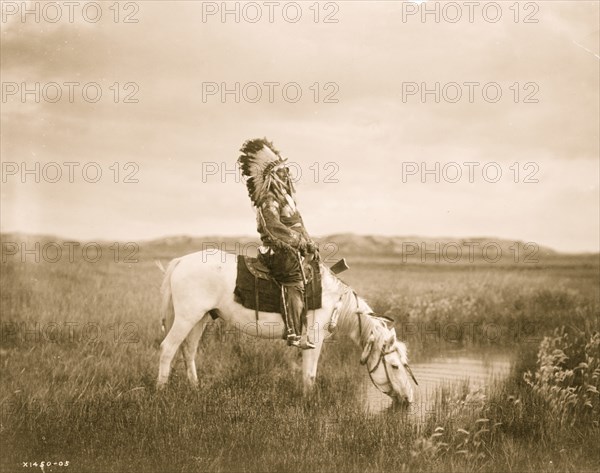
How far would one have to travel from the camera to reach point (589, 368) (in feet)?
19.3

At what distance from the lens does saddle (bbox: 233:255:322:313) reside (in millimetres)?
5551

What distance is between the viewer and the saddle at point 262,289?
18.2ft

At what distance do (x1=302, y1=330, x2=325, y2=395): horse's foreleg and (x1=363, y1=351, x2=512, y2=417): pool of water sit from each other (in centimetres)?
52

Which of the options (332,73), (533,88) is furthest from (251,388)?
(533,88)

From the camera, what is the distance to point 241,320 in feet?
18.4

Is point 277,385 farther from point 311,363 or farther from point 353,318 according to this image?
point 353,318

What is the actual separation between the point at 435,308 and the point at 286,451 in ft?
8.05

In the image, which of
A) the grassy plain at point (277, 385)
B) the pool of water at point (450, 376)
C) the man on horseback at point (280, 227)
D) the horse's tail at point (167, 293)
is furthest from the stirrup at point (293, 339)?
the horse's tail at point (167, 293)

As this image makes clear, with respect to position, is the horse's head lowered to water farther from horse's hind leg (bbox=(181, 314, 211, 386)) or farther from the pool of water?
horse's hind leg (bbox=(181, 314, 211, 386))

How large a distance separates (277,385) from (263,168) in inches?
74.5

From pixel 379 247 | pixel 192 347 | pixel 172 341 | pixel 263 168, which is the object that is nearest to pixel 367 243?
pixel 379 247

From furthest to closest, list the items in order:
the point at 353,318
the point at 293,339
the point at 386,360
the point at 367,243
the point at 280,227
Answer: the point at 367,243, the point at 353,318, the point at 386,360, the point at 293,339, the point at 280,227

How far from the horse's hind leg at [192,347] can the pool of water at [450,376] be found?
1.55 metres

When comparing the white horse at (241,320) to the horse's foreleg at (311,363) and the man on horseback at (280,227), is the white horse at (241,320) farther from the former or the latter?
the man on horseback at (280,227)
